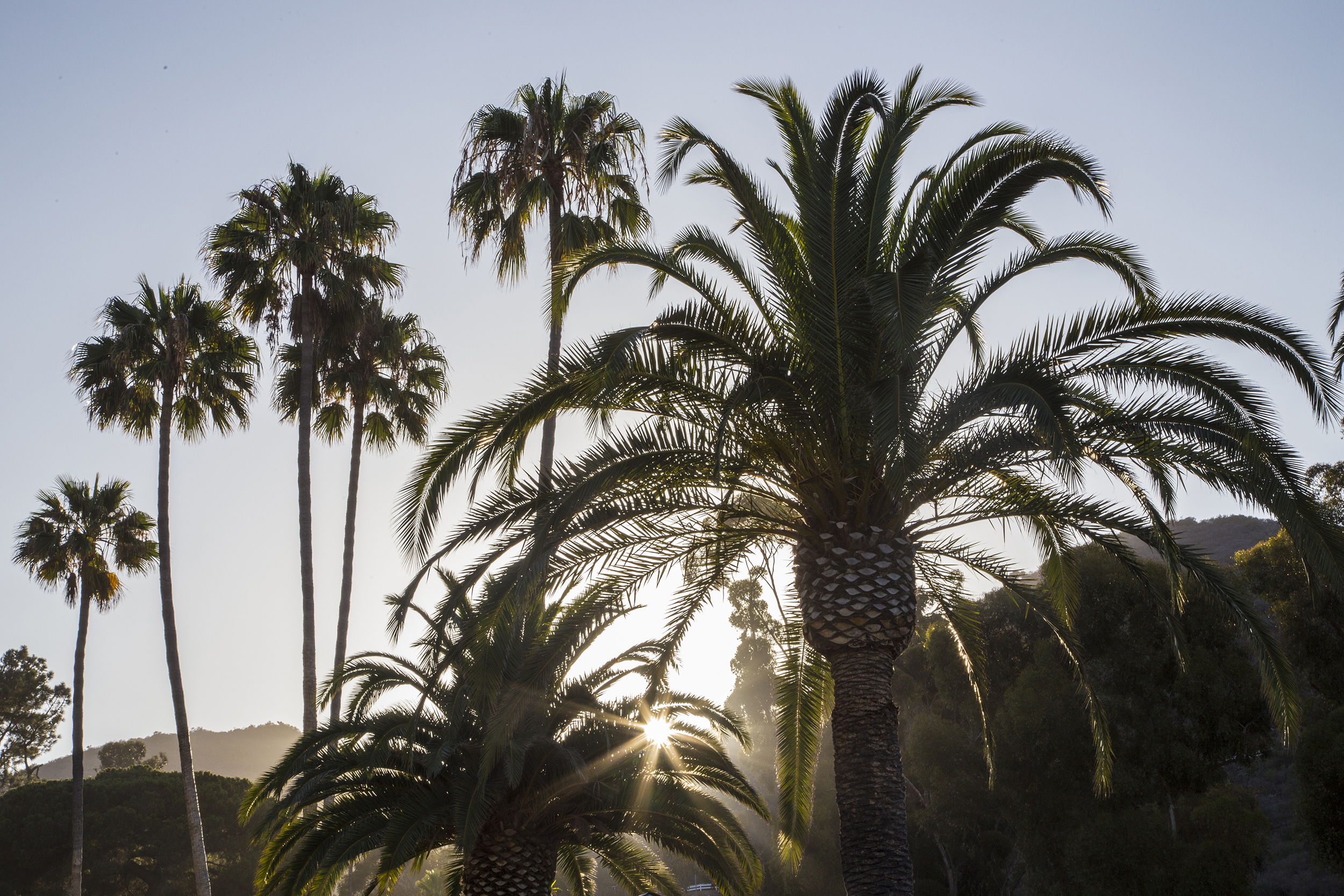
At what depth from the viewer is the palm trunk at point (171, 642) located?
19375 millimetres

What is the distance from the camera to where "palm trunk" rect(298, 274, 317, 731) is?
61.6 feet

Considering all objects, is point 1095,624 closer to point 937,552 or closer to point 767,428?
point 937,552

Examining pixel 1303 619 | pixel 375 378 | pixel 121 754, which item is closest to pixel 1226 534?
pixel 1303 619

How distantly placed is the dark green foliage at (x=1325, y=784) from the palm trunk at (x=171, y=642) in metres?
21.3

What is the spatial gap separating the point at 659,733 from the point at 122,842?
1059 inches

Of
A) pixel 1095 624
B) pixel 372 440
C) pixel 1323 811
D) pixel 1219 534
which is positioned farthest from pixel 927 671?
pixel 1219 534

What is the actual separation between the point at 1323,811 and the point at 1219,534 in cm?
4519

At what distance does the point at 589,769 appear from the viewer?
12.2 m

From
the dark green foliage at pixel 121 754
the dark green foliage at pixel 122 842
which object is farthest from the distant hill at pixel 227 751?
the dark green foliage at pixel 122 842

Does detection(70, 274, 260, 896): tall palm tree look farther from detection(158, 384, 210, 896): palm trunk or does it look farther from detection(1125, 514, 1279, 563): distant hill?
detection(1125, 514, 1279, 563): distant hill

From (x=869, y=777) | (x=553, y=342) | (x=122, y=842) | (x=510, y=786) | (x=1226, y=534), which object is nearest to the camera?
(x=869, y=777)

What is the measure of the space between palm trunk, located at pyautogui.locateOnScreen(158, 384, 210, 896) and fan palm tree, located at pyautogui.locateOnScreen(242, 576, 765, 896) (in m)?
6.53

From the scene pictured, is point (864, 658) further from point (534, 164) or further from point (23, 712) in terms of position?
point (23, 712)

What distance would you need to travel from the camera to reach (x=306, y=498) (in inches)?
780
